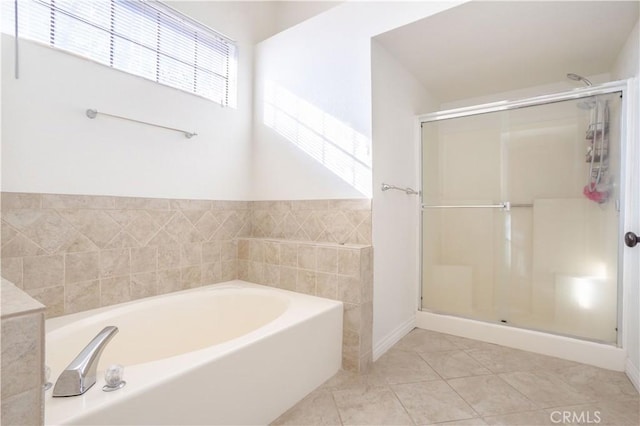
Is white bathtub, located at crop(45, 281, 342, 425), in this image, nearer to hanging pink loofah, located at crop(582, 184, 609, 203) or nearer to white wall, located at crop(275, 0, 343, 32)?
hanging pink loofah, located at crop(582, 184, 609, 203)

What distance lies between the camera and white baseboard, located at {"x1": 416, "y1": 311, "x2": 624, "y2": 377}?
73.4 inches

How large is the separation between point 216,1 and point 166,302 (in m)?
2.22

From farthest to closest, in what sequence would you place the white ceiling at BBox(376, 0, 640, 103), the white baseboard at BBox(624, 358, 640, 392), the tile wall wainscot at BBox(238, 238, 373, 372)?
the tile wall wainscot at BBox(238, 238, 373, 372) < the white ceiling at BBox(376, 0, 640, 103) < the white baseboard at BBox(624, 358, 640, 392)

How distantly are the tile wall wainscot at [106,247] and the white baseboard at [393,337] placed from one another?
1.26m

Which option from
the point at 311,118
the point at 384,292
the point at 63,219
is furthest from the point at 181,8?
the point at 384,292

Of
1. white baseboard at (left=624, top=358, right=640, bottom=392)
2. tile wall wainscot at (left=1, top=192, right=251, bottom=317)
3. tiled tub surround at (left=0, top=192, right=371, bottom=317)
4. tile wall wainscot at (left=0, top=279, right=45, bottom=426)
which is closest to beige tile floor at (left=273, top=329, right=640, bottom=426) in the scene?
white baseboard at (left=624, top=358, right=640, bottom=392)

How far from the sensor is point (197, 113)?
2197 millimetres

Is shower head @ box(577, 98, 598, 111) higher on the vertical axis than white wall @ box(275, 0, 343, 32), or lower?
lower

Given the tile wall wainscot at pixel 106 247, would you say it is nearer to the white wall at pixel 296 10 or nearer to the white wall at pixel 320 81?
the white wall at pixel 320 81

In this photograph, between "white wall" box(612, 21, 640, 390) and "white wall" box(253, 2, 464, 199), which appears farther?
"white wall" box(253, 2, 464, 199)

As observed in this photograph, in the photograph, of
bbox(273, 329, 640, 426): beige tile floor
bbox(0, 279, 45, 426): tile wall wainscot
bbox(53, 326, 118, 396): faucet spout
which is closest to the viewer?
bbox(0, 279, 45, 426): tile wall wainscot

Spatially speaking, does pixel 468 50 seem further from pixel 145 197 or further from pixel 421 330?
pixel 145 197

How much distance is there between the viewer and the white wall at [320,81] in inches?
78.3

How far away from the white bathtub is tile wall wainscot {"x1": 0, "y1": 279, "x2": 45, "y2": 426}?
0.92 ft
